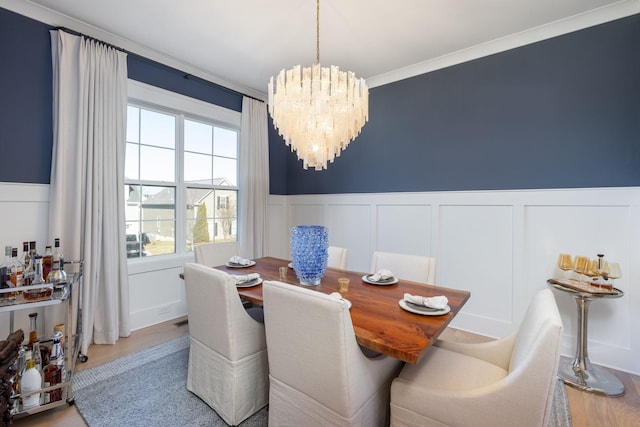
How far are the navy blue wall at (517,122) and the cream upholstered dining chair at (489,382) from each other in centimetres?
167

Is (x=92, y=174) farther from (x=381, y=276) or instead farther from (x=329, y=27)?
(x=381, y=276)

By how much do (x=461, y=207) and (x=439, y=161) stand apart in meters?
0.53

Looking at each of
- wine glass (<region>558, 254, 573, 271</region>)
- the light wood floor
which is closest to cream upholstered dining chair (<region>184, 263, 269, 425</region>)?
the light wood floor

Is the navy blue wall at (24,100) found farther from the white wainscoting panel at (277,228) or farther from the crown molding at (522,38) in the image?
the crown molding at (522,38)

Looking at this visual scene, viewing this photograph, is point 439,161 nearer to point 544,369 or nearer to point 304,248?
point 304,248

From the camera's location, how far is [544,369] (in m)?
0.94

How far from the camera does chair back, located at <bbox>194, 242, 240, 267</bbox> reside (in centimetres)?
256

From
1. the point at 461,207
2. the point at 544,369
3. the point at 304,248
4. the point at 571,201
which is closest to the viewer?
the point at 544,369

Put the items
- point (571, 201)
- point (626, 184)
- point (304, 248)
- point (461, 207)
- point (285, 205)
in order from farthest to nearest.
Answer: point (285, 205) < point (461, 207) < point (571, 201) < point (626, 184) < point (304, 248)

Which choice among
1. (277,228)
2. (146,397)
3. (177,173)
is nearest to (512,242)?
(277,228)

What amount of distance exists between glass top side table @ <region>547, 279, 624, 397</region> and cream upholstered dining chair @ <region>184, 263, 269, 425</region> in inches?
84.3

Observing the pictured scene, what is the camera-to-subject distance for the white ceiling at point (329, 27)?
7.22 feet

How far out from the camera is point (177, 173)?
3.21m

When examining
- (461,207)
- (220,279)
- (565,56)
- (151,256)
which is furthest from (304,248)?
(565,56)
